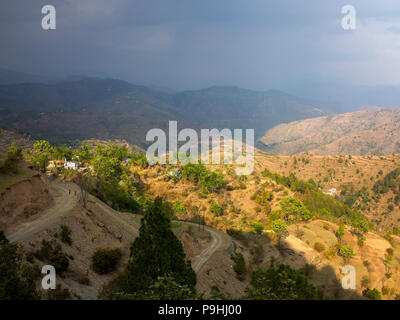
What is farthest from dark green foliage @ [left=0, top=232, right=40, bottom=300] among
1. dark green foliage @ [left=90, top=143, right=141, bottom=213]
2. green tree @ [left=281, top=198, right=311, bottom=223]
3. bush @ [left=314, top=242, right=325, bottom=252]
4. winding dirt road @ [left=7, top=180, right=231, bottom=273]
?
green tree @ [left=281, top=198, right=311, bottom=223]

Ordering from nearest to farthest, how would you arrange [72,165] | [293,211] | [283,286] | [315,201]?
[283,286] → [293,211] → [72,165] → [315,201]

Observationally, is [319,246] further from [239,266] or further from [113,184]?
[113,184]

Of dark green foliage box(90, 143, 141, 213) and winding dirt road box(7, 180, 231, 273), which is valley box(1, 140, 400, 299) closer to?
winding dirt road box(7, 180, 231, 273)

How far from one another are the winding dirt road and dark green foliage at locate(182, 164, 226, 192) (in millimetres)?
29857

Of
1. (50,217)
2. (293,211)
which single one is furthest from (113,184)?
(293,211)

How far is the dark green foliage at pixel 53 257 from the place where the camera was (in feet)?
76.9

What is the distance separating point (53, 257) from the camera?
77.8 ft

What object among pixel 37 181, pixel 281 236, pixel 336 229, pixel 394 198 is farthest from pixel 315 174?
pixel 37 181

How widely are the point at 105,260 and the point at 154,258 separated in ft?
34.6

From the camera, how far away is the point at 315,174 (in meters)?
156

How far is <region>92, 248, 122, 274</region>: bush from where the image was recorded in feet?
88.9

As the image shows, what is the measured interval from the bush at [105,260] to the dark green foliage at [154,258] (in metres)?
7.15
